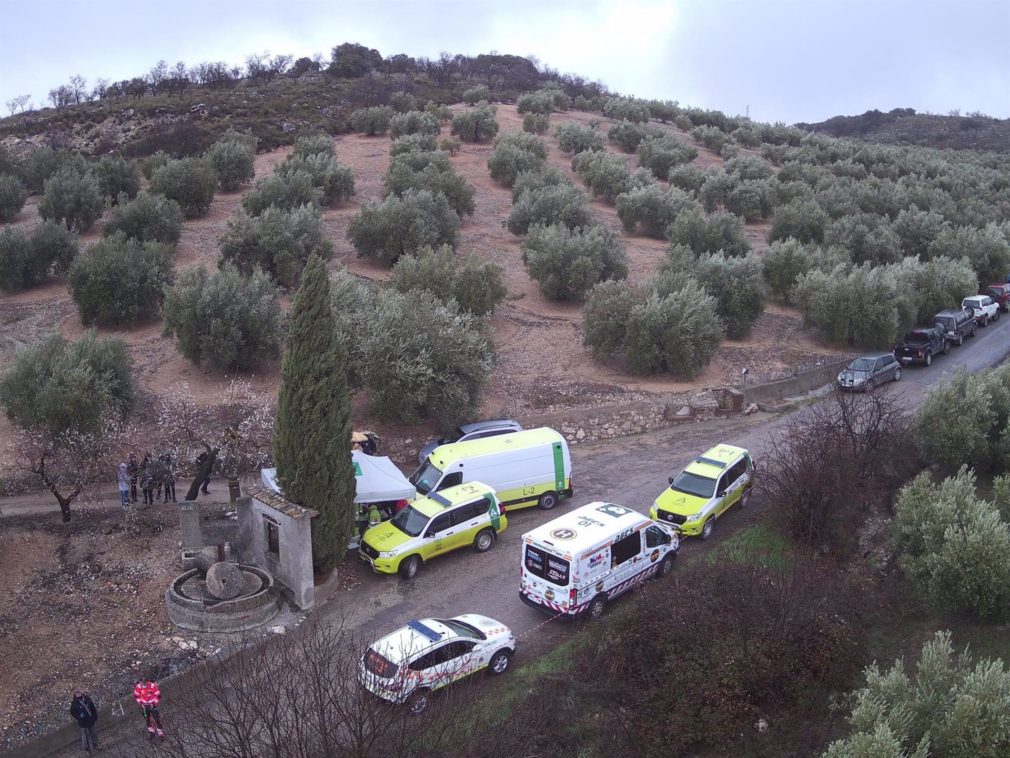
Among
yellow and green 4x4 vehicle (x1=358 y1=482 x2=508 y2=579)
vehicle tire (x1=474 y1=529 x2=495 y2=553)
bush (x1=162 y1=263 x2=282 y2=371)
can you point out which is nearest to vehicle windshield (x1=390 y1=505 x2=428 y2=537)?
yellow and green 4x4 vehicle (x1=358 y1=482 x2=508 y2=579)

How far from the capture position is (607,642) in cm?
1450

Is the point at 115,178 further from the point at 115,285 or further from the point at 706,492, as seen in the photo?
the point at 706,492

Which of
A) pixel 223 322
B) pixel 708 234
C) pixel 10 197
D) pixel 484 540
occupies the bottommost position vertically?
pixel 484 540

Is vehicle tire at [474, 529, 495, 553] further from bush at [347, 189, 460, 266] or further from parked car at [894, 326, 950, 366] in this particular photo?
parked car at [894, 326, 950, 366]

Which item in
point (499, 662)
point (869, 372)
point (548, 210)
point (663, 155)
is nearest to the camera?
point (499, 662)

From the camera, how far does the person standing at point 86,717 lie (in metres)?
12.3

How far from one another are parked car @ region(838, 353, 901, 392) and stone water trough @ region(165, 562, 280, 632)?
2214cm

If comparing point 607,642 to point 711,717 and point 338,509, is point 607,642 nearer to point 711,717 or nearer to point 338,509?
point 711,717

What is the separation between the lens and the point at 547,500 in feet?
70.1

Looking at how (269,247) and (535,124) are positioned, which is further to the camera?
(535,124)

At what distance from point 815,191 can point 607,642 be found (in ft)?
163

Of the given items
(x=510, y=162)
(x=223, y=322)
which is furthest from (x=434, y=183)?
(x=223, y=322)

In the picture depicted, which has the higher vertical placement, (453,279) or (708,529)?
(453,279)

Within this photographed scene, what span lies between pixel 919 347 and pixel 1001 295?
14.7 m
